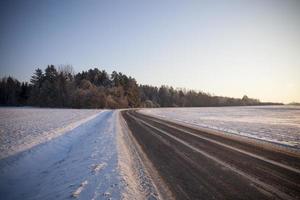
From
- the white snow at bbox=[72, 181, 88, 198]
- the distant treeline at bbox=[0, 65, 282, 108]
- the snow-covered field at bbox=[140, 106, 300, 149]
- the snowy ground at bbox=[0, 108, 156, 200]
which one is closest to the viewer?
the white snow at bbox=[72, 181, 88, 198]

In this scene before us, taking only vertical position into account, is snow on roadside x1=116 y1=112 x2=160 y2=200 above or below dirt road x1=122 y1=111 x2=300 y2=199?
below

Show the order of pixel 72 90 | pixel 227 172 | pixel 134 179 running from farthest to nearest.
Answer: pixel 72 90 → pixel 227 172 → pixel 134 179

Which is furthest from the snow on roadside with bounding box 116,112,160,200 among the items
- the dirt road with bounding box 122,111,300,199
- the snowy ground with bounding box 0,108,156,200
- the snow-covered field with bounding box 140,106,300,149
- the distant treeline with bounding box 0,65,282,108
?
the distant treeline with bounding box 0,65,282,108

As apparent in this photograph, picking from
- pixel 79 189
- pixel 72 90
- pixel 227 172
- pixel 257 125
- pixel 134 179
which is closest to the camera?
pixel 79 189

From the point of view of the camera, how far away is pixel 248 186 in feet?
16.2

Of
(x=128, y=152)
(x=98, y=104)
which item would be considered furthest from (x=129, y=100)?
(x=128, y=152)

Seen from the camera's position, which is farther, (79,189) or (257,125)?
(257,125)

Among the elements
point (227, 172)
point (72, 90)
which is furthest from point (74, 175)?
point (72, 90)

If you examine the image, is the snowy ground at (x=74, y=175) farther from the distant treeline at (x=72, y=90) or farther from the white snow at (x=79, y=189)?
the distant treeline at (x=72, y=90)

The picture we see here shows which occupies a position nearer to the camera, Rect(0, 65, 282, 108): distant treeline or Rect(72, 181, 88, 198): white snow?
Rect(72, 181, 88, 198): white snow

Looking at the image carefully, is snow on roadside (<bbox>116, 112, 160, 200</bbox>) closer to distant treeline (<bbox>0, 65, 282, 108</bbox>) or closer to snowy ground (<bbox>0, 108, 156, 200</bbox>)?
snowy ground (<bbox>0, 108, 156, 200</bbox>)

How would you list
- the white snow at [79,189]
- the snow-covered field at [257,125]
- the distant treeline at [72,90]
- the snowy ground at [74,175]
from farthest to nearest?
the distant treeline at [72,90]
the snow-covered field at [257,125]
the snowy ground at [74,175]
the white snow at [79,189]

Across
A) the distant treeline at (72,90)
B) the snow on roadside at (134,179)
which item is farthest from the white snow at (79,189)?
the distant treeline at (72,90)

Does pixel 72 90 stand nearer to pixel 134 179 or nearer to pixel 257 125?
pixel 257 125
